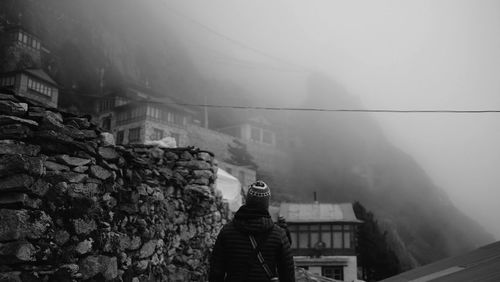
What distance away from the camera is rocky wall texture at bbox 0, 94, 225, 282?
428cm

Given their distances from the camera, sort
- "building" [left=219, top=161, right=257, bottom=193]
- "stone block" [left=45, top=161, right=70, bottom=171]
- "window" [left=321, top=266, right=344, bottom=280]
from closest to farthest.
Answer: "stone block" [left=45, top=161, right=70, bottom=171] < "window" [left=321, top=266, right=344, bottom=280] < "building" [left=219, top=161, right=257, bottom=193]

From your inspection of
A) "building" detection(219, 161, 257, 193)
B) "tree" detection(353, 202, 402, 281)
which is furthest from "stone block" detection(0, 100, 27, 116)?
"building" detection(219, 161, 257, 193)

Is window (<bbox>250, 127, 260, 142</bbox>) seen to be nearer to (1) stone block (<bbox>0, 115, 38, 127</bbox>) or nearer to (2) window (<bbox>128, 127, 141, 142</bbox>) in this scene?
(2) window (<bbox>128, 127, 141, 142</bbox>)

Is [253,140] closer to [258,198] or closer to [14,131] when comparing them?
[14,131]

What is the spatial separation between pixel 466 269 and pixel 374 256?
3472 centimetres

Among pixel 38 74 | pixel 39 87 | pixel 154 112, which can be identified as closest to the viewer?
pixel 38 74

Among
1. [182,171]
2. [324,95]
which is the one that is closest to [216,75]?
[324,95]

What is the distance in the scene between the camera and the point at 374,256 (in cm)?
3834

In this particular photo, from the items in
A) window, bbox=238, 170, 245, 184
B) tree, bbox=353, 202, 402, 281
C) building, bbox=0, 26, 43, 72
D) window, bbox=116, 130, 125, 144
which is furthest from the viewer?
window, bbox=238, 170, 245, 184

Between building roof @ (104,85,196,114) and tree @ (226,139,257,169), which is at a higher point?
building roof @ (104,85,196,114)

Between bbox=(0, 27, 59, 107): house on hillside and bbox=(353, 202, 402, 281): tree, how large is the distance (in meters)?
28.6

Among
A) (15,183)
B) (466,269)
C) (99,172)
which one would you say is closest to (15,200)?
(15,183)

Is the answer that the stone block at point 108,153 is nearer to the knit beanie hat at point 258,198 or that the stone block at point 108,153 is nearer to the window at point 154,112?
the knit beanie hat at point 258,198

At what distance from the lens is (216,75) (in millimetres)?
80562
